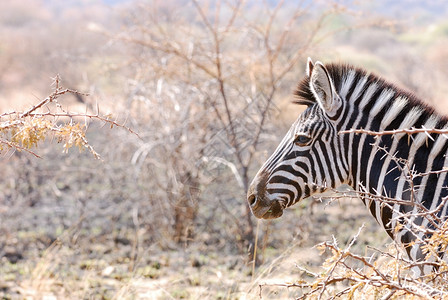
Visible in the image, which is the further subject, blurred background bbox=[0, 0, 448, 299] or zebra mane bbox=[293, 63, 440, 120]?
blurred background bbox=[0, 0, 448, 299]

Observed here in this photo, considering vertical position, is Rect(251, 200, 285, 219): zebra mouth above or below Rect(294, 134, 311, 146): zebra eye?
below

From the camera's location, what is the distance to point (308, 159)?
11.2ft

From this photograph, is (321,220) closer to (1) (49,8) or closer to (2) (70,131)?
(2) (70,131)

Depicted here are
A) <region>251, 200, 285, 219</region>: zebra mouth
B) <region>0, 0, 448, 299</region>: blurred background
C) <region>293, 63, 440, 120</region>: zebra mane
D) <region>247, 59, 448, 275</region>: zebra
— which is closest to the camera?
<region>247, 59, 448, 275</region>: zebra

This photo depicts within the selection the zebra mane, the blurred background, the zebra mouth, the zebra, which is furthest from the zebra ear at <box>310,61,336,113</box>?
the blurred background

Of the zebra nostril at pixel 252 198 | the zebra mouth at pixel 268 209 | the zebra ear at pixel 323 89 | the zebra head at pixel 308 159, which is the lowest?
the zebra mouth at pixel 268 209

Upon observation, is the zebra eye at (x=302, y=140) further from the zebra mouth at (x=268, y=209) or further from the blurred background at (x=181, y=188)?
the blurred background at (x=181, y=188)

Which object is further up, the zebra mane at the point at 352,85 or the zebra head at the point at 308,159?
the zebra mane at the point at 352,85

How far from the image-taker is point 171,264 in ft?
21.6

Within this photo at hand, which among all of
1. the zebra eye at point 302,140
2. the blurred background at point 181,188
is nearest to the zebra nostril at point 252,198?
the zebra eye at point 302,140

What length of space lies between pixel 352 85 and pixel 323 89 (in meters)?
0.22

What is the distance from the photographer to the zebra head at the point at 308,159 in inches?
132

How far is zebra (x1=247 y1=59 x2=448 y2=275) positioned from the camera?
3217mm

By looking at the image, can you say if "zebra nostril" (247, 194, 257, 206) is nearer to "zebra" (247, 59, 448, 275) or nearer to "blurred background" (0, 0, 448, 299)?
"zebra" (247, 59, 448, 275)
